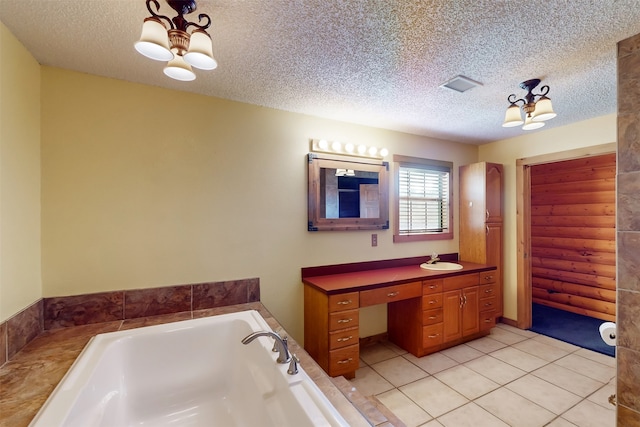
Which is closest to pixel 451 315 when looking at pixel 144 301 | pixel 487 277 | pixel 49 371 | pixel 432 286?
pixel 432 286

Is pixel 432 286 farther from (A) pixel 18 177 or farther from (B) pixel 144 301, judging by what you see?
(A) pixel 18 177

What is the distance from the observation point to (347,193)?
9.38 feet

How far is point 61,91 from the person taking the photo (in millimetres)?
1842

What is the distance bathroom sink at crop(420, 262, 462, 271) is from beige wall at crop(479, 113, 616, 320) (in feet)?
2.66

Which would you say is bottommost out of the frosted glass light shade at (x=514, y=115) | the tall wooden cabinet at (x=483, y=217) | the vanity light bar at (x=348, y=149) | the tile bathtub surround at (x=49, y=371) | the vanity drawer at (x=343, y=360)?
the vanity drawer at (x=343, y=360)

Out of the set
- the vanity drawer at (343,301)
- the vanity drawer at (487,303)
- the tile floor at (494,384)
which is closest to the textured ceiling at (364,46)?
the vanity drawer at (343,301)

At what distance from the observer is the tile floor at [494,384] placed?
75.6 inches

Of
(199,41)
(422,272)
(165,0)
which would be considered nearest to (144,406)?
(199,41)

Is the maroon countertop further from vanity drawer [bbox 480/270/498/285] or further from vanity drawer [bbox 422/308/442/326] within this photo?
vanity drawer [bbox 422/308/442/326]

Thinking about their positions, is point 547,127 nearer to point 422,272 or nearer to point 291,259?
point 422,272

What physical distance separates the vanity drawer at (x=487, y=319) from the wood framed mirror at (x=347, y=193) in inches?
59.3

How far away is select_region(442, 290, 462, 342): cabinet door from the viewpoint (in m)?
2.82

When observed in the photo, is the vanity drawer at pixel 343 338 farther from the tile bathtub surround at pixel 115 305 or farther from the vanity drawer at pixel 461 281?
the vanity drawer at pixel 461 281

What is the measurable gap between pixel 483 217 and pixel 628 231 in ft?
6.54
